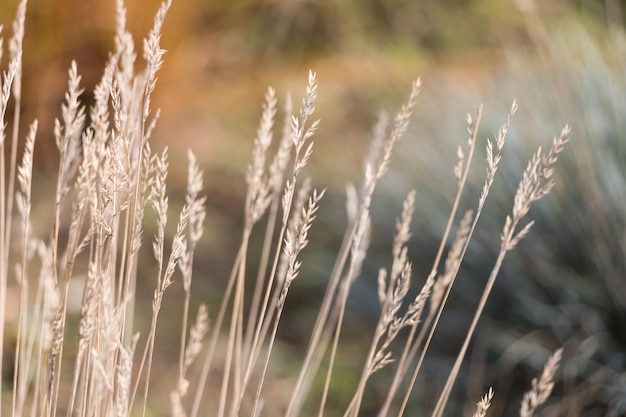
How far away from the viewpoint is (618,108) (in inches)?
97.8

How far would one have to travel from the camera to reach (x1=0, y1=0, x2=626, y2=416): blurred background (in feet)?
7.62

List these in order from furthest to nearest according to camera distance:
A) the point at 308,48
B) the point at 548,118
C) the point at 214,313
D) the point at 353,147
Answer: the point at 308,48
the point at 353,147
the point at 214,313
the point at 548,118

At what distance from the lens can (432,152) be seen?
8.96 ft

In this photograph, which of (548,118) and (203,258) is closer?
(548,118)

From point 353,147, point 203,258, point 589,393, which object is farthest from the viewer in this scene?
point 353,147

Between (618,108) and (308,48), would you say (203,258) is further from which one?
(308,48)

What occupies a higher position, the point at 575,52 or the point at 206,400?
the point at 575,52

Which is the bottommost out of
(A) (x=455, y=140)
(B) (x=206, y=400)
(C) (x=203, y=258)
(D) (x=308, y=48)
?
(B) (x=206, y=400)

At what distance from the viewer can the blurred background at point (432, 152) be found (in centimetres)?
232

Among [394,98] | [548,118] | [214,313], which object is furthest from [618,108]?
[214,313]

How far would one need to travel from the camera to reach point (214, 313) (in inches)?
115

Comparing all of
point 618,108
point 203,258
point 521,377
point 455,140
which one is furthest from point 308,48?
point 521,377

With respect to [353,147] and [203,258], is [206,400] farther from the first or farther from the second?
[353,147]

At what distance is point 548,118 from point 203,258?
1.56 meters
